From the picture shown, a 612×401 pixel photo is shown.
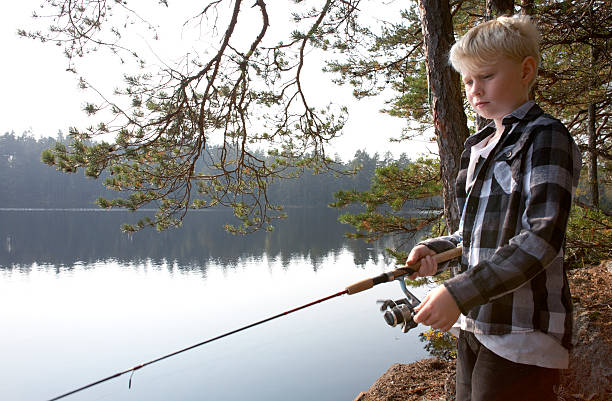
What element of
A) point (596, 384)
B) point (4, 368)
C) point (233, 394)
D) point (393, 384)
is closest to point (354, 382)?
point (233, 394)

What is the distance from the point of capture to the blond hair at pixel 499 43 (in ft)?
3.58

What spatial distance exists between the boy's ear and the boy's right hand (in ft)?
1.83

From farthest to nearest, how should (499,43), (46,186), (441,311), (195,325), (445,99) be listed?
(46,186) < (195,325) < (445,99) < (499,43) < (441,311)

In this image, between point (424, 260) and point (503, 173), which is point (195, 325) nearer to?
point (424, 260)

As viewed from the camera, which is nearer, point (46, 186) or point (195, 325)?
point (195, 325)

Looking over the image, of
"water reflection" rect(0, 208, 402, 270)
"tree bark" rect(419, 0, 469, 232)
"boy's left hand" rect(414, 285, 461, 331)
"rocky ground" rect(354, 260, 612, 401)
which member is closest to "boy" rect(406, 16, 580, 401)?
"boy's left hand" rect(414, 285, 461, 331)

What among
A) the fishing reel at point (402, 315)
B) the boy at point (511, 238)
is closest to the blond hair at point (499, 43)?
the boy at point (511, 238)

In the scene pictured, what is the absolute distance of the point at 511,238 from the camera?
1.00m

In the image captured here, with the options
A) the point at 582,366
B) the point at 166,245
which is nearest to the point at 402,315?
the point at 582,366

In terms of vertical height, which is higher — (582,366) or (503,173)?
(503,173)

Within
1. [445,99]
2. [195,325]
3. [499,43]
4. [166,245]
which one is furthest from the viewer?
[166,245]

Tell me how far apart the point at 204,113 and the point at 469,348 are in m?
3.19

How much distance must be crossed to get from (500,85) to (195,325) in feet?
32.2

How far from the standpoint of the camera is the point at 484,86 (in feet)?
3.78
